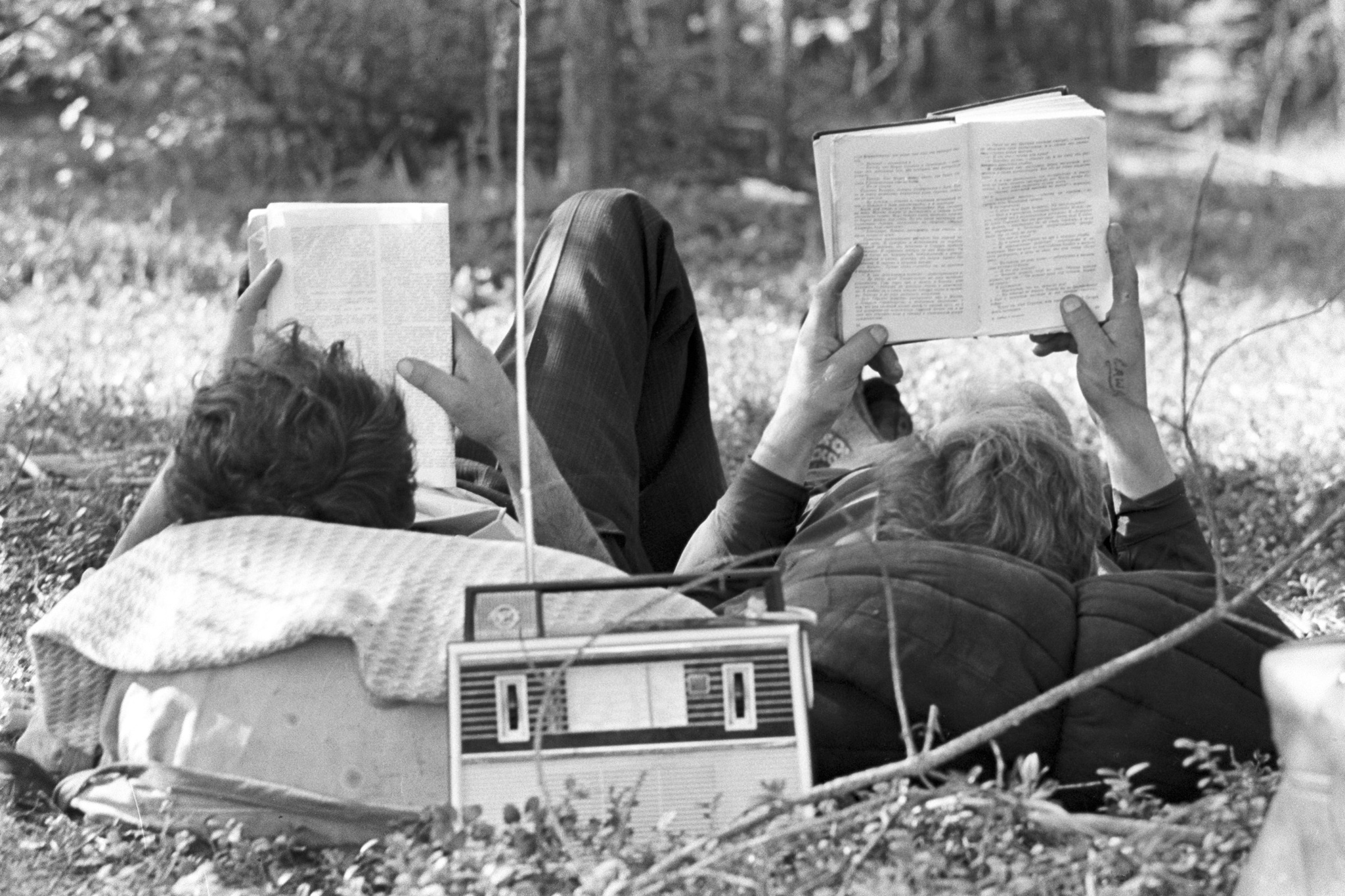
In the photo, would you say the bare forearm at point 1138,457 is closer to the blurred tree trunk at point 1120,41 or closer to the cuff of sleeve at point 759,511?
the cuff of sleeve at point 759,511

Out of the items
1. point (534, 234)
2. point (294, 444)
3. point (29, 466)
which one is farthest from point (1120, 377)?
point (534, 234)

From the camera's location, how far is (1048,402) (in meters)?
3.12

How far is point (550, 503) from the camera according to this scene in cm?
279

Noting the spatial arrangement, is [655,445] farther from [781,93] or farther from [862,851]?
[781,93]

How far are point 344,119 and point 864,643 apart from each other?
6.80 m

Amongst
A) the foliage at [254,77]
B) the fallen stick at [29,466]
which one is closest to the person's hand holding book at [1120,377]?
the fallen stick at [29,466]

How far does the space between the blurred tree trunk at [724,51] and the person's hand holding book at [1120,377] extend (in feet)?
22.5

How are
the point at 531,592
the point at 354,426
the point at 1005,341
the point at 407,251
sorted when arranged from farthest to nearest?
the point at 1005,341, the point at 407,251, the point at 354,426, the point at 531,592

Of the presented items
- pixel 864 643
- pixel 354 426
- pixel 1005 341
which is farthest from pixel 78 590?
pixel 1005 341

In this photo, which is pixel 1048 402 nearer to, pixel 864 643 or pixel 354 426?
pixel 864 643

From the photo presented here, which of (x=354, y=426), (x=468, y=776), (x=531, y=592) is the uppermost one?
(x=354, y=426)

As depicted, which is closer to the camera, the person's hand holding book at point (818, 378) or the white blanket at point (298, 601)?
the white blanket at point (298, 601)

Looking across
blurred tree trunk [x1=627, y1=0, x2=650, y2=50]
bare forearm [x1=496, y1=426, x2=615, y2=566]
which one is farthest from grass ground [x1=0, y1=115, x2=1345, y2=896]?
blurred tree trunk [x1=627, y1=0, x2=650, y2=50]

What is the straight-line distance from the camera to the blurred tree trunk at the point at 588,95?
7926mm
